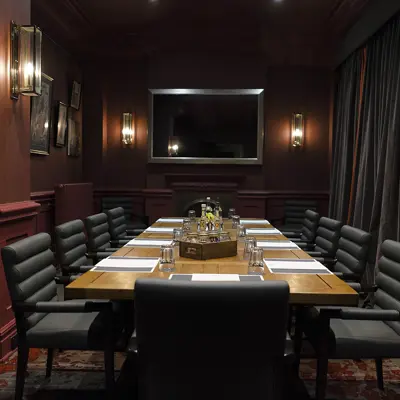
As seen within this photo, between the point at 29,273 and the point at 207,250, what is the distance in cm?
→ 81

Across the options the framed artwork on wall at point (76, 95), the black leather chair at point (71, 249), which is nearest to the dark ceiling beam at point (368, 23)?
the black leather chair at point (71, 249)

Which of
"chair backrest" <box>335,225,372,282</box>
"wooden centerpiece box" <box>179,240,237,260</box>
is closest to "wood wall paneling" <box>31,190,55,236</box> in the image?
"wooden centerpiece box" <box>179,240,237,260</box>

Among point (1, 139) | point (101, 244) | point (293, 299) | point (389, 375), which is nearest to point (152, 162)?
point (101, 244)

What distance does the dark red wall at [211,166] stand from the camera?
6.21m

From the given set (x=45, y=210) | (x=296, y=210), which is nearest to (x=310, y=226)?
(x=296, y=210)

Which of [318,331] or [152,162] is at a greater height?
[152,162]

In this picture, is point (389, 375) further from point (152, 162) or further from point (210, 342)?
point (152, 162)

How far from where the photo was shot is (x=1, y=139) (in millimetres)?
2699

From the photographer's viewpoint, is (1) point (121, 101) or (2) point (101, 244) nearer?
(2) point (101, 244)

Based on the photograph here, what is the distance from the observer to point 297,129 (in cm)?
625

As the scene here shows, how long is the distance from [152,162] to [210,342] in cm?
511

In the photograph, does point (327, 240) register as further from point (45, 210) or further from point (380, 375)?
point (45, 210)

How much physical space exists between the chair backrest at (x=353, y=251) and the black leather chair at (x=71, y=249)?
144 cm

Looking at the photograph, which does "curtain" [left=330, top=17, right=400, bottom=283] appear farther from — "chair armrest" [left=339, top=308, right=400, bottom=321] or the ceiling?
"chair armrest" [left=339, top=308, right=400, bottom=321]
